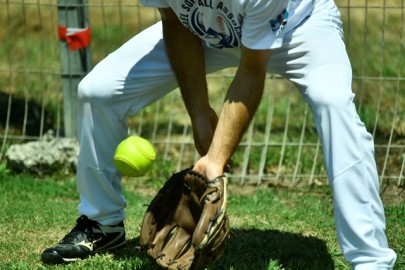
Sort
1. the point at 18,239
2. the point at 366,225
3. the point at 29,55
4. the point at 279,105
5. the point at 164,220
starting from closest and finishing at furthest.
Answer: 1. the point at 366,225
2. the point at 164,220
3. the point at 18,239
4. the point at 279,105
5. the point at 29,55

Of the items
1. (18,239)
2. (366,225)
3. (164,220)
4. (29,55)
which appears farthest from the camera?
(29,55)

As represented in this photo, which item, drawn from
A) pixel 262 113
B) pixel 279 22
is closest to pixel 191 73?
pixel 279 22

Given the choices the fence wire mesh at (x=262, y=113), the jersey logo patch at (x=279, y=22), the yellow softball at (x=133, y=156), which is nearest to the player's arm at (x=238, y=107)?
the jersey logo patch at (x=279, y=22)

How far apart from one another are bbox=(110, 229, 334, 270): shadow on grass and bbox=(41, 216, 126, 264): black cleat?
0.09 metres

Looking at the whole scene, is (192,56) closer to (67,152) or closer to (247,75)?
(247,75)

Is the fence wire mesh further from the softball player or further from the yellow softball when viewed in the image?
the yellow softball

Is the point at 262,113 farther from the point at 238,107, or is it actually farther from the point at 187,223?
the point at 238,107

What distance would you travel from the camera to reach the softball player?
3971mm

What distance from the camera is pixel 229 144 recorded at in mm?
4051

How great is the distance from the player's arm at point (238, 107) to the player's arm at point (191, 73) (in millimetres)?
352

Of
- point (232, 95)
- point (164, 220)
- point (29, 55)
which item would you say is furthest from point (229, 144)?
point (29, 55)

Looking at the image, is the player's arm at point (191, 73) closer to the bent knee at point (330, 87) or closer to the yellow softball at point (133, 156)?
the yellow softball at point (133, 156)

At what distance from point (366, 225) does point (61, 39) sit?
11.4 feet

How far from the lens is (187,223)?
434 centimetres
